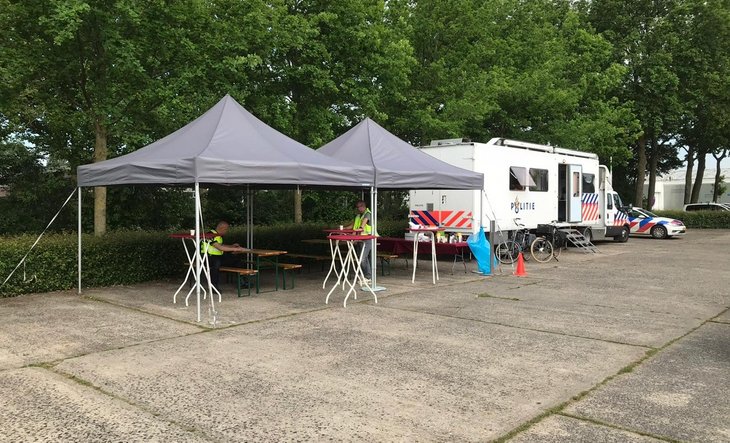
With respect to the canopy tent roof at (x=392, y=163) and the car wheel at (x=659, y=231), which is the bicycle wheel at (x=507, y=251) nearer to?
the canopy tent roof at (x=392, y=163)

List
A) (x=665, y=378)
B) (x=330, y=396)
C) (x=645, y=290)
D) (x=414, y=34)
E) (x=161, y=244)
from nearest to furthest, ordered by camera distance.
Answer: (x=330, y=396)
(x=665, y=378)
(x=645, y=290)
(x=161, y=244)
(x=414, y=34)

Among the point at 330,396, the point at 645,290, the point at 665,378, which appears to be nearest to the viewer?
the point at 330,396

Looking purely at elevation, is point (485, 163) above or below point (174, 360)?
above

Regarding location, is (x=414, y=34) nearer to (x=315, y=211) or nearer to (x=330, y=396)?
(x=315, y=211)

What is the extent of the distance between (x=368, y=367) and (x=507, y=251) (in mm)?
9599

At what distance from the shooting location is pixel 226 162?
7785mm

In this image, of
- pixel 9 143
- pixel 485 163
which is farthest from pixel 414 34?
pixel 9 143

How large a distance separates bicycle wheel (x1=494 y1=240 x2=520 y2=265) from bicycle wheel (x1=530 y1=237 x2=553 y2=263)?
28.6 inches

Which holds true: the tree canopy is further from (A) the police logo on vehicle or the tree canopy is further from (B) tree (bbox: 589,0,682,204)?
(A) the police logo on vehicle

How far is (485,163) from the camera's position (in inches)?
558

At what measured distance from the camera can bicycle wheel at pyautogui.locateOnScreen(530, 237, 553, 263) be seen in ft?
51.7

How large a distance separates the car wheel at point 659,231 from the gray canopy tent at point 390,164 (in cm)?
1801

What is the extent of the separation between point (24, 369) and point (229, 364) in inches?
74.5

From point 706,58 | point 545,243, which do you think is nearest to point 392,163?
point 545,243
